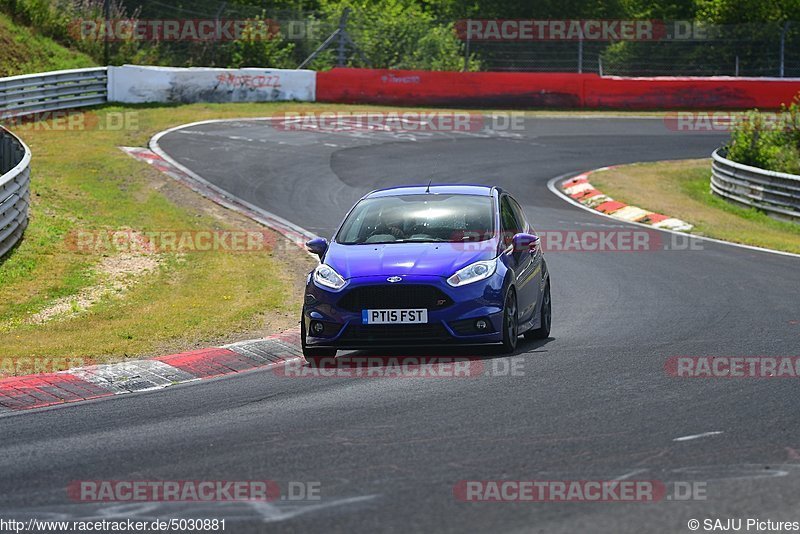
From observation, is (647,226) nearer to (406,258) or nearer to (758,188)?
(758,188)

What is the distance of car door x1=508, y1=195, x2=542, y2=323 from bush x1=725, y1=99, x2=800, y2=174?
1669 cm

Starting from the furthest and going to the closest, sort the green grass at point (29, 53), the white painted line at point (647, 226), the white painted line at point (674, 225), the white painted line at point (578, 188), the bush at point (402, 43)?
1. the bush at point (402, 43)
2. the green grass at point (29, 53)
3. the white painted line at point (578, 188)
4. the white painted line at point (674, 225)
5. the white painted line at point (647, 226)

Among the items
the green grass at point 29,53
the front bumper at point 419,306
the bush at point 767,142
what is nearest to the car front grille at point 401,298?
the front bumper at point 419,306

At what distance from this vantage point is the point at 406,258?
11.2 metres

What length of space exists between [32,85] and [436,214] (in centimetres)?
2287

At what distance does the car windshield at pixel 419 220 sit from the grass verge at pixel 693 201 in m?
9.92

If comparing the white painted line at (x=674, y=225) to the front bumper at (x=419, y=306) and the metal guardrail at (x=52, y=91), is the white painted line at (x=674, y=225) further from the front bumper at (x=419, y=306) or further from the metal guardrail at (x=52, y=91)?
the metal guardrail at (x=52, y=91)

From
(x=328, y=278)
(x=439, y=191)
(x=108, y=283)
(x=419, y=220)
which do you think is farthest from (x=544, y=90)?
(x=328, y=278)

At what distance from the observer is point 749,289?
15.8 metres

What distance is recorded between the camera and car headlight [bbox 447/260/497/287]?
11.0 metres

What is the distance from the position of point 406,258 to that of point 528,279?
1.56m

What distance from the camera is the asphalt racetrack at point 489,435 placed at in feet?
20.0

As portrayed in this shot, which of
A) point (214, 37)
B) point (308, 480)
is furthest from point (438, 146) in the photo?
point (308, 480)

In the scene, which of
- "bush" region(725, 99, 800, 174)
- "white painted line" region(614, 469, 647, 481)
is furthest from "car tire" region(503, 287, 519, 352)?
"bush" region(725, 99, 800, 174)
